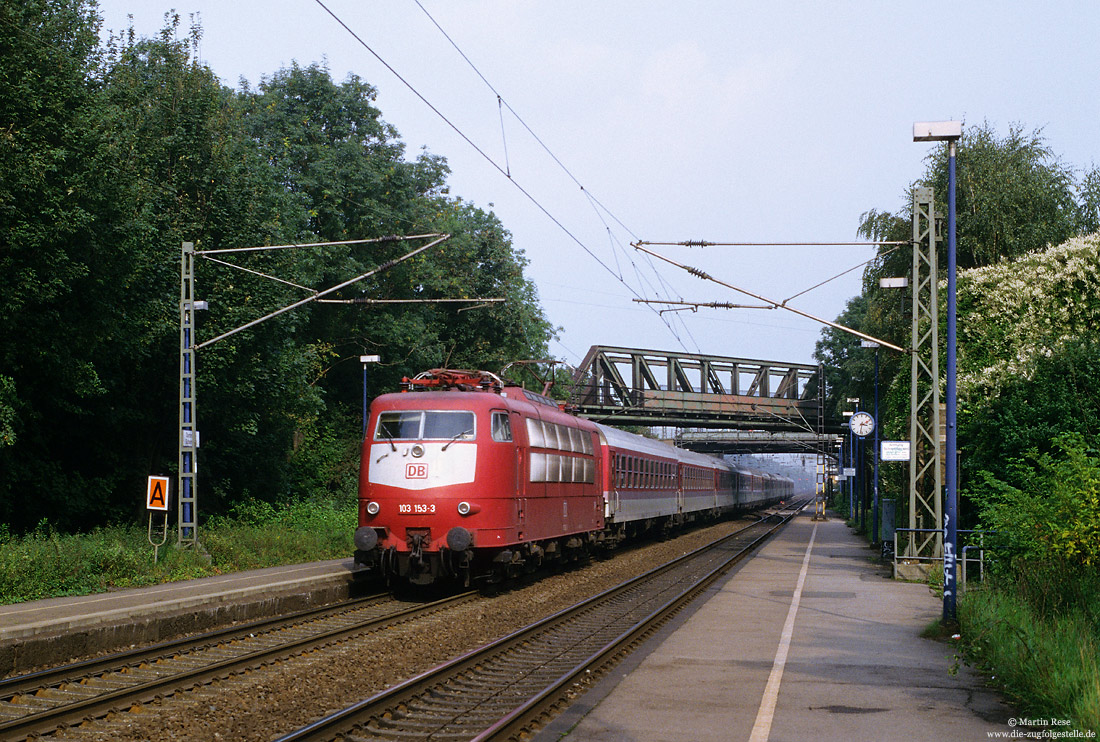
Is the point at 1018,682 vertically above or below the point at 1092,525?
below

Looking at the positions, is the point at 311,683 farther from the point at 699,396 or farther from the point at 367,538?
the point at 699,396

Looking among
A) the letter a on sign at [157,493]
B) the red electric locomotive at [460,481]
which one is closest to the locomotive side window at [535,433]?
the red electric locomotive at [460,481]

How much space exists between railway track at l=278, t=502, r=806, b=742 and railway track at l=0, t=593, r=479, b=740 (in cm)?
220

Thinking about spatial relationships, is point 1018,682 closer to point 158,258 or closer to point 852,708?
point 852,708

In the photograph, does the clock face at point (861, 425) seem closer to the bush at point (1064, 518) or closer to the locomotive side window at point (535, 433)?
the locomotive side window at point (535, 433)

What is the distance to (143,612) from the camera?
536 inches

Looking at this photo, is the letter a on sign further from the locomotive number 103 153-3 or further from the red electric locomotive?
the locomotive number 103 153-3

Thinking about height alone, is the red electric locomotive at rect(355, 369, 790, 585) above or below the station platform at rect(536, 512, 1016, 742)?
above

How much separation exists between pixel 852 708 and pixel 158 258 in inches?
898

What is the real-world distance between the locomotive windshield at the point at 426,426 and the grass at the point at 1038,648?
26.5ft

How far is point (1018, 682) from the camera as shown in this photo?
31.9 feet

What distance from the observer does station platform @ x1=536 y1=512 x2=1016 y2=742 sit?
27.7 ft

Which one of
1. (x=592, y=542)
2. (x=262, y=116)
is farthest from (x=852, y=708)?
(x=262, y=116)

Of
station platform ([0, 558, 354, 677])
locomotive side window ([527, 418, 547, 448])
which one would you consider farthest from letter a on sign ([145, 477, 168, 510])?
locomotive side window ([527, 418, 547, 448])
